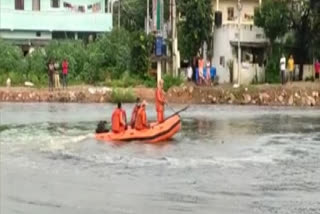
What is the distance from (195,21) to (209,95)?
31.3ft

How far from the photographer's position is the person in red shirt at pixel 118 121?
30531mm

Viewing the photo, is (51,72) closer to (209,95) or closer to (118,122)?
(209,95)

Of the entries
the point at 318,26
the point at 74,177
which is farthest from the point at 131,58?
the point at 74,177

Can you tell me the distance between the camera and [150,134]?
101 ft

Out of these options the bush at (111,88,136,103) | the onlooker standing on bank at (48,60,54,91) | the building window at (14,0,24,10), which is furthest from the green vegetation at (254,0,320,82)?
the building window at (14,0,24,10)

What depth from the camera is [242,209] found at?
19438mm

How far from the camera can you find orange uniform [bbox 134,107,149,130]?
30.7 metres

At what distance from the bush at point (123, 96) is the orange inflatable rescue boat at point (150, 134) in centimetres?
1815

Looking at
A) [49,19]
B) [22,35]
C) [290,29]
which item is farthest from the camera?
[22,35]

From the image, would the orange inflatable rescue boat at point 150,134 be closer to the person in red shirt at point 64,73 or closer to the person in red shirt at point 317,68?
the person in red shirt at point 64,73

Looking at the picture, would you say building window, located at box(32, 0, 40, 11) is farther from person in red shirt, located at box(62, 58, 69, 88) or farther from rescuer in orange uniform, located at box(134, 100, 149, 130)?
rescuer in orange uniform, located at box(134, 100, 149, 130)

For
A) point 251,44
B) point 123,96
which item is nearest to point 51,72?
point 123,96

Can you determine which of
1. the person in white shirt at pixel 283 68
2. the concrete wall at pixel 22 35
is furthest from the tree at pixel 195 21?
the concrete wall at pixel 22 35

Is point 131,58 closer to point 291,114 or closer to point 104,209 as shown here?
point 291,114
